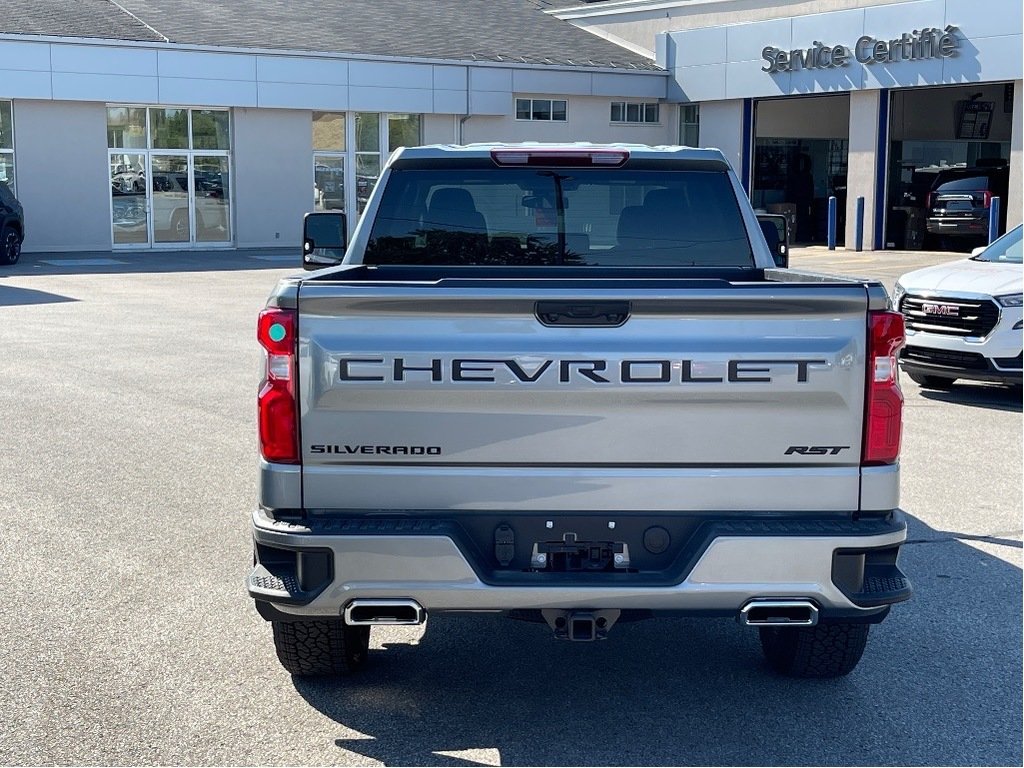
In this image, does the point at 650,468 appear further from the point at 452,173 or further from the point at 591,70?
the point at 591,70

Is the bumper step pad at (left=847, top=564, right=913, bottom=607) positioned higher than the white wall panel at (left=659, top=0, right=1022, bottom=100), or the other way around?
the white wall panel at (left=659, top=0, right=1022, bottom=100)

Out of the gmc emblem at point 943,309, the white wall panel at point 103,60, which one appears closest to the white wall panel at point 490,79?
the white wall panel at point 103,60

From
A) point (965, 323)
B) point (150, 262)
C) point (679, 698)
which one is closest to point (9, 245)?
point (150, 262)

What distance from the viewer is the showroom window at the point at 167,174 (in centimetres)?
3294

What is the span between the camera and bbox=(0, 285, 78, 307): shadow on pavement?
19917 millimetres

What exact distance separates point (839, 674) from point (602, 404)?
165cm

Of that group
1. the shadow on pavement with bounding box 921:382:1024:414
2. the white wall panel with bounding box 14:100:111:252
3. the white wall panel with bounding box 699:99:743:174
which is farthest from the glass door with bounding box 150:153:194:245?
the shadow on pavement with bounding box 921:382:1024:414

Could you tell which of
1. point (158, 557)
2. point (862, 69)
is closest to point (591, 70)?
point (862, 69)

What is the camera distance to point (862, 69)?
33219mm

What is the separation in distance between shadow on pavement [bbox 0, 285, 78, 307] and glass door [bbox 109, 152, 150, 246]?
11.3m

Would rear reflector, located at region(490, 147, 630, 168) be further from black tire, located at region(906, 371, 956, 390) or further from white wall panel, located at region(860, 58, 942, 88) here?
white wall panel, located at region(860, 58, 942, 88)

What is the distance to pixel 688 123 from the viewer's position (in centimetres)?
4044

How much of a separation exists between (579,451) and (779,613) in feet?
2.74

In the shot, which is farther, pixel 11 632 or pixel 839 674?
pixel 11 632
